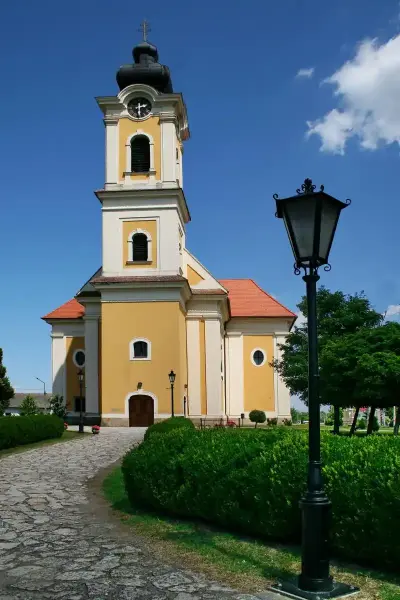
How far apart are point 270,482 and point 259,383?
38.3 metres

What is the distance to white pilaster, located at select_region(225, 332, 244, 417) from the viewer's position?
1745 inches

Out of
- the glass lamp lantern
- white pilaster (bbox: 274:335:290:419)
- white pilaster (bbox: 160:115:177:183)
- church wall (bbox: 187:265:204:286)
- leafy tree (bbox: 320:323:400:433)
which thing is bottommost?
white pilaster (bbox: 274:335:290:419)

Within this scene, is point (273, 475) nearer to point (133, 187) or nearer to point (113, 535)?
point (113, 535)

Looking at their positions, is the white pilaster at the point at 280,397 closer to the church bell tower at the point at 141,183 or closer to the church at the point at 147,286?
the church at the point at 147,286

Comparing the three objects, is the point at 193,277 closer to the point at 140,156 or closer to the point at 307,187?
the point at 140,156

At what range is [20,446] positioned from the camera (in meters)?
21.2

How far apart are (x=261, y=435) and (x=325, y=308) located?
29.9 m

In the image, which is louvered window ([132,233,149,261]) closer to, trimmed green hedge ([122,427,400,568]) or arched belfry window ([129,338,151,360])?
arched belfry window ([129,338,151,360])

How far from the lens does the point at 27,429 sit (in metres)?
21.7

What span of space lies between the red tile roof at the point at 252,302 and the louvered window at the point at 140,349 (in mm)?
12996

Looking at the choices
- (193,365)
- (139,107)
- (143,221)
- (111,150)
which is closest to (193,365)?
(193,365)

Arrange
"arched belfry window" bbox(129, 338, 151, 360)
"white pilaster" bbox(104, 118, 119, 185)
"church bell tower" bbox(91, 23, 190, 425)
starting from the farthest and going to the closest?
"white pilaster" bbox(104, 118, 119, 185) → "arched belfry window" bbox(129, 338, 151, 360) → "church bell tower" bbox(91, 23, 190, 425)

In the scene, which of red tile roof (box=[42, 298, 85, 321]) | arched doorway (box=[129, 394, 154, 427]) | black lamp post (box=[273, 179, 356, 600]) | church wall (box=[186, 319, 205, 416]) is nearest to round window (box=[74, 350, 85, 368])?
red tile roof (box=[42, 298, 85, 321])

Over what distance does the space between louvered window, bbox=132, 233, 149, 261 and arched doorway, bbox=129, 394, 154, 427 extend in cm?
756
